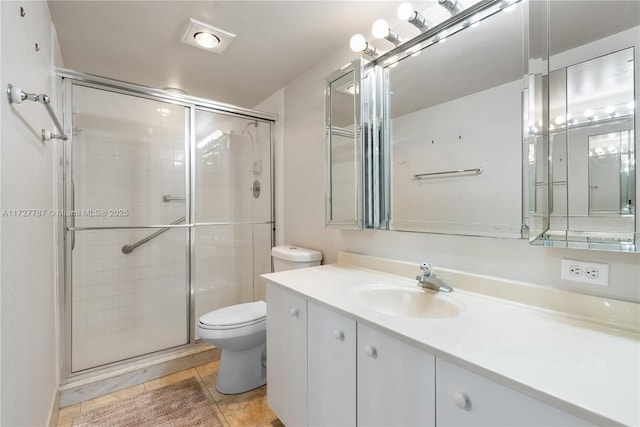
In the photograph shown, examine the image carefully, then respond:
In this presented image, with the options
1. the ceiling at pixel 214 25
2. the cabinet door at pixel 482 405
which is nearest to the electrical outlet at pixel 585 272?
the cabinet door at pixel 482 405

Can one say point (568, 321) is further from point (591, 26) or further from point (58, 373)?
point (58, 373)

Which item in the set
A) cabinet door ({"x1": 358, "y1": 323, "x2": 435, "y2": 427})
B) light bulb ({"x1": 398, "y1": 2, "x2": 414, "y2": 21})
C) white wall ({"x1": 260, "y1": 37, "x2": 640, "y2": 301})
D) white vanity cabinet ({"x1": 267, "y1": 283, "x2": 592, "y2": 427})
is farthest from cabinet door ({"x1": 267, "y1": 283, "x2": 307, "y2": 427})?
light bulb ({"x1": 398, "y1": 2, "x2": 414, "y2": 21})

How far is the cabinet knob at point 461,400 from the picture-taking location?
725 mm

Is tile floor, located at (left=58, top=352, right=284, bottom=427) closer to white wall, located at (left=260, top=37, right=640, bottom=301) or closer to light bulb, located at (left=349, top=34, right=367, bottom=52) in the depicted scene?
white wall, located at (left=260, top=37, right=640, bottom=301)

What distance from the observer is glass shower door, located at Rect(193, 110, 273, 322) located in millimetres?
2422

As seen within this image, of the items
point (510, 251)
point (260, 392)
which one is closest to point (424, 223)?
point (510, 251)

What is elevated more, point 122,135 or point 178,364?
point 122,135

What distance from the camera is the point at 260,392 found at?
1.86m

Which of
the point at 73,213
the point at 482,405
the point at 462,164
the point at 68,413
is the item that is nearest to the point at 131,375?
the point at 68,413

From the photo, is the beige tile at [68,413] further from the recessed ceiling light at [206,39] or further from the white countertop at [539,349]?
the recessed ceiling light at [206,39]

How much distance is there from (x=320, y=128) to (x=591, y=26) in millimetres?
1460

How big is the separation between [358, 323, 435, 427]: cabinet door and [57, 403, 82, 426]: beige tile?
171 centimetres

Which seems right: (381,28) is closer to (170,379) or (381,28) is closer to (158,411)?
(158,411)

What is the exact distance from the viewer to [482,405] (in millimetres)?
702
